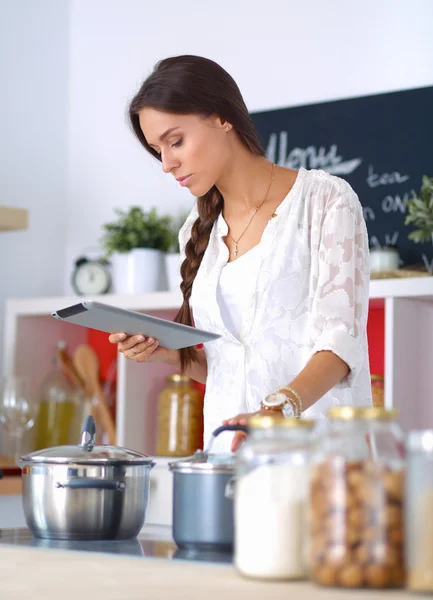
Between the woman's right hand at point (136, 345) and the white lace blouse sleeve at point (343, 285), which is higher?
the white lace blouse sleeve at point (343, 285)

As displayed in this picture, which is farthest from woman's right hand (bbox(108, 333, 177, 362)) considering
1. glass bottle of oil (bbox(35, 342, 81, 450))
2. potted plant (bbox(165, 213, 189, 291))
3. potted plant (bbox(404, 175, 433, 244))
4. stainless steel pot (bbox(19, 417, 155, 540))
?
glass bottle of oil (bbox(35, 342, 81, 450))

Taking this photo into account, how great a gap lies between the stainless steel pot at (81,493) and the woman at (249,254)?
0.33 metres

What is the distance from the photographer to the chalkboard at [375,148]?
3.09 meters

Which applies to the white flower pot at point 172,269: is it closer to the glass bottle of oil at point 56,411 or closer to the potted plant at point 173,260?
the potted plant at point 173,260

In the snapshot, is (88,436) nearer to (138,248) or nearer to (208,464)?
(208,464)

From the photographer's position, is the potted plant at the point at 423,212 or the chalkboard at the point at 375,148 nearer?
the potted plant at the point at 423,212

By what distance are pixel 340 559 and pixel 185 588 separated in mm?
221

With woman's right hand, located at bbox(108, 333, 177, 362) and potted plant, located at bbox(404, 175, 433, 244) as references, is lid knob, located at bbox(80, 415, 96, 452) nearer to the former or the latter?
woman's right hand, located at bbox(108, 333, 177, 362)

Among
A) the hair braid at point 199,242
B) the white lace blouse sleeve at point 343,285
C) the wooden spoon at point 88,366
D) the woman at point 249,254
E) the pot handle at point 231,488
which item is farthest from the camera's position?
the wooden spoon at point 88,366

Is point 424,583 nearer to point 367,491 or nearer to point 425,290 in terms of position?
point 367,491

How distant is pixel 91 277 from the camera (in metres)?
3.65

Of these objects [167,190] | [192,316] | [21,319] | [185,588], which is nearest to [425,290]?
[192,316]

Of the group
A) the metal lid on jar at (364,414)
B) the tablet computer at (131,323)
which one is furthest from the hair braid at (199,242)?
the metal lid on jar at (364,414)

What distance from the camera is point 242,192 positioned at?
2.05m
